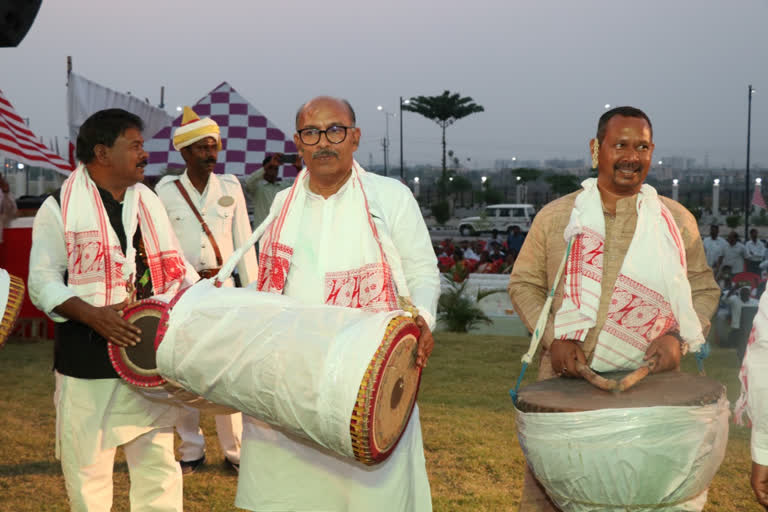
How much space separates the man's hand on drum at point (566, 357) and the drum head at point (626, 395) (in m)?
0.10

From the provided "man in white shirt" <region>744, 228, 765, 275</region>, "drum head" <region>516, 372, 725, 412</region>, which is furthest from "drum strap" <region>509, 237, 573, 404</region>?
"man in white shirt" <region>744, 228, 765, 275</region>

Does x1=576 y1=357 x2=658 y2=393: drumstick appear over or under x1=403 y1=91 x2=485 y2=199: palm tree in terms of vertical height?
under

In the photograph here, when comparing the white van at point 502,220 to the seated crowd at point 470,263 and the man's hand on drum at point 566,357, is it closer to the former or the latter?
the seated crowd at point 470,263

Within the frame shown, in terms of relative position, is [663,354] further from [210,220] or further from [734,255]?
[734,255]

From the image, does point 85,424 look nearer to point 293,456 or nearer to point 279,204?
point 293,456

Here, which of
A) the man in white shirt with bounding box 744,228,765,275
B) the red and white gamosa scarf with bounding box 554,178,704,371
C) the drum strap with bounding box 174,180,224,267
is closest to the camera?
the red and white gamosa scarf with bounding box 554,178,704,371

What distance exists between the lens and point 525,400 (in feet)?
8.57

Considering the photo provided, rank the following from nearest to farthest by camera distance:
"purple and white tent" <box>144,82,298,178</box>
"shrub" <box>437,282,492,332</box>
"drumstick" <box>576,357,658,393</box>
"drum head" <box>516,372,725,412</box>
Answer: "drum head" <box>516,372,725,412</box>
"drumstick" <box>576,357,658,393</box>
"purple and white tent" <box>144,82,298,178</box>
"shrub" <box>437,282,492,332</box>

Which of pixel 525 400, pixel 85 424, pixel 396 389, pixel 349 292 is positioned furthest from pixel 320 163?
pixel 85 424

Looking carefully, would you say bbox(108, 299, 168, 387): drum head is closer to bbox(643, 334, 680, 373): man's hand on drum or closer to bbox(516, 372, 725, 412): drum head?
bbox(516, 372, 725, 412): drum head

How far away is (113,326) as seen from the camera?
3131 mm

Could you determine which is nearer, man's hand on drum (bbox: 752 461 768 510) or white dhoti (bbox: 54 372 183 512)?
man's hand on drum (bbox: 752 461 768 510)

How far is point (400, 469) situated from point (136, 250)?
59.3 inches

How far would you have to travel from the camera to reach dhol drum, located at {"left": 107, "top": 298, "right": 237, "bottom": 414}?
9.97 ft
